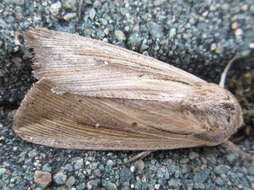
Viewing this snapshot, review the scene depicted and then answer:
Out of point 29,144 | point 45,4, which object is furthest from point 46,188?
point 45,4

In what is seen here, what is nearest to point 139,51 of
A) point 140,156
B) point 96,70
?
point 96,70

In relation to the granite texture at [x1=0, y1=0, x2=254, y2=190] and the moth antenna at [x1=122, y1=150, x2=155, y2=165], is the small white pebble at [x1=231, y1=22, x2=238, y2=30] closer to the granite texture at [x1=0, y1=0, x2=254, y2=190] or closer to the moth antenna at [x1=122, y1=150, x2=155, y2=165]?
the granite texture at [x1=0, y1=0, x2=254, y2=190]

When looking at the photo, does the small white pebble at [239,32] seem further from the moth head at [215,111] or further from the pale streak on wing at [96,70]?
the pale streak on wing at [96,70]

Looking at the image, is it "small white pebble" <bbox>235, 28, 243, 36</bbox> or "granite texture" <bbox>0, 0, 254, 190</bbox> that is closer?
"granite texture" <bbox>0, 0, 254, 190</bbox>

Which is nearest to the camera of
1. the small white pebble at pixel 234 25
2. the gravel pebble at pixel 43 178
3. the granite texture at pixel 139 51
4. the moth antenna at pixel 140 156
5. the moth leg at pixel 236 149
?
the gravel pebble at pixel 43 178

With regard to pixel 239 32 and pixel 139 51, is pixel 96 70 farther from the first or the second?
pixel 239 32

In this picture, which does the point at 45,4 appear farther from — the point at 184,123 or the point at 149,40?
the point at 184,123

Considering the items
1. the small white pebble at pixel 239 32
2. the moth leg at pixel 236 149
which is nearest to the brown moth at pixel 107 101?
the moth leg at pixel 236 149

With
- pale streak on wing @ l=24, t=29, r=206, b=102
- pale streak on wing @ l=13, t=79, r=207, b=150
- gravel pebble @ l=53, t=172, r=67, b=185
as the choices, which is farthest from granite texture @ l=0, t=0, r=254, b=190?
pale streak on wing @ l=24, t=29, r=206, b=102
